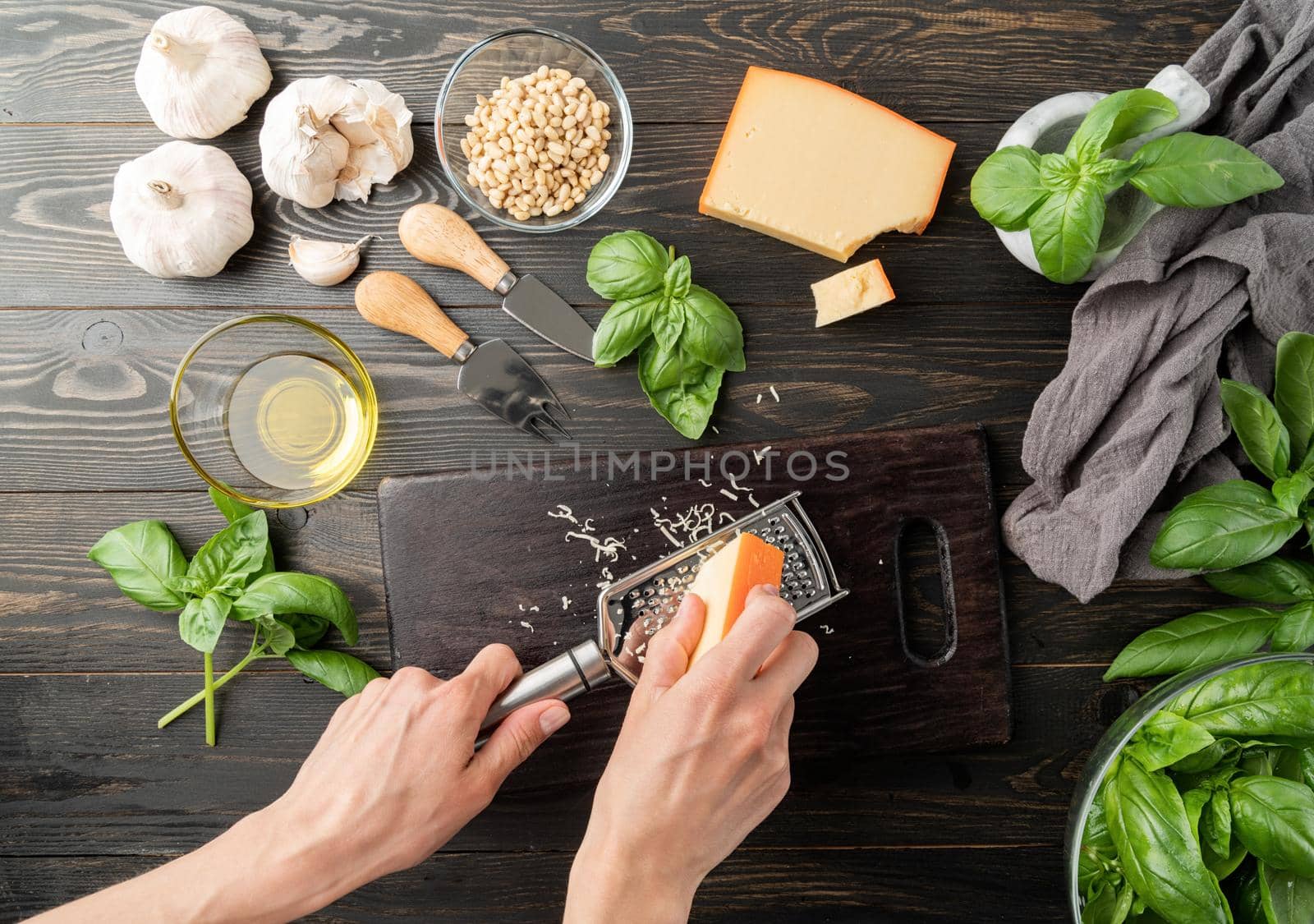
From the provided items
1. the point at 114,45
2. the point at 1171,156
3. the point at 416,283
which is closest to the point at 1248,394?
the point at 1171,156

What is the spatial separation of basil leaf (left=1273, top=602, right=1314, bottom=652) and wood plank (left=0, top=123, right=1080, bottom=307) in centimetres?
45

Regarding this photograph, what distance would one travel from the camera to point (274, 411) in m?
1.08

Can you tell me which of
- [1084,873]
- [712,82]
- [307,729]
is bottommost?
[307,729]

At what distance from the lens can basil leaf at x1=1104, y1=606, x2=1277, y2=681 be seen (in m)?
0.97

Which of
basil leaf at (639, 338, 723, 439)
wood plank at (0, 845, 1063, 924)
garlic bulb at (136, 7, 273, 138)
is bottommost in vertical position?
wood plank at (0, 845, 1063, 924)

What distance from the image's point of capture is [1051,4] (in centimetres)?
113

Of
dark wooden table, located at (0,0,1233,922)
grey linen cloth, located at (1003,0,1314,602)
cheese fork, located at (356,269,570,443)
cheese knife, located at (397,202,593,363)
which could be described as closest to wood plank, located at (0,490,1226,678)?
dark wooden table, located at (0,0,1233,922)

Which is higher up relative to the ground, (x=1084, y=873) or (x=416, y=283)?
(x=416, y=283)

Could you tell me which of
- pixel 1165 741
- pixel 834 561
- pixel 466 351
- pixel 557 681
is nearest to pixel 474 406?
pixel 466 351

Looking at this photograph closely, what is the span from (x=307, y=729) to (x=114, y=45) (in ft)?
3.07

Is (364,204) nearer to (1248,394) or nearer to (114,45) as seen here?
(114,45)

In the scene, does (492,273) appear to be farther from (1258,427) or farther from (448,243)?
(1258,427)

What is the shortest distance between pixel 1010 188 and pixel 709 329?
366 millimetres

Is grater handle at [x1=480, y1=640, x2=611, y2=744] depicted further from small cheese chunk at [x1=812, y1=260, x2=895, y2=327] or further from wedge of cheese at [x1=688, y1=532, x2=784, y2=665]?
small cheese chunk at [x1=812, y1=260, x2=895, y2=327]
